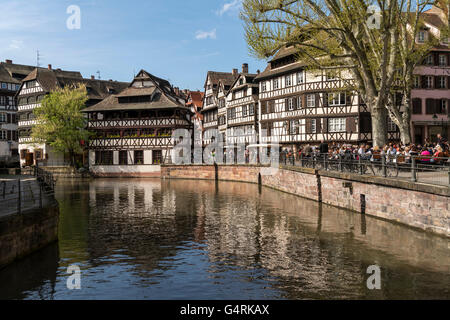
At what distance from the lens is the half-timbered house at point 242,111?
48.8m

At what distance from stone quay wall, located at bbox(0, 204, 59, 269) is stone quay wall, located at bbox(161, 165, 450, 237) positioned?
12.7 metres

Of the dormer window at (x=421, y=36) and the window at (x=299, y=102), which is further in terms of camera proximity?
the window at (x=299, y=102)

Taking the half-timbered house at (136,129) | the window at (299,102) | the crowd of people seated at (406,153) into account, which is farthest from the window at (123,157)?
the crowd of people seated at (406,153)

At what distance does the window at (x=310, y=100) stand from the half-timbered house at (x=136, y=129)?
57.3 feet

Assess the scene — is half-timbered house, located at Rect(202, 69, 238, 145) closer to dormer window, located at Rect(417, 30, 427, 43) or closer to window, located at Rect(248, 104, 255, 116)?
window, located at Rect(248, 104, 255, 116)

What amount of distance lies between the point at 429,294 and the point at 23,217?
10422mm

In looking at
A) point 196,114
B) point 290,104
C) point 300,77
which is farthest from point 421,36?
point 196,114

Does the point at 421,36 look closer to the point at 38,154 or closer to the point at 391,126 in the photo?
the point at 391,126

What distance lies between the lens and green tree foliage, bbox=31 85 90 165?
172 feet

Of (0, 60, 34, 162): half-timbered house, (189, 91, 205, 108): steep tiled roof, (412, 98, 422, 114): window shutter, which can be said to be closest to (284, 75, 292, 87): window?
(412, 98, 422, 114): window shutter

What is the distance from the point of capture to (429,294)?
362 inches

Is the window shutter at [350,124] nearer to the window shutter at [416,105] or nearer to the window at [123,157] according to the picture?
the window shutter at [416,105]

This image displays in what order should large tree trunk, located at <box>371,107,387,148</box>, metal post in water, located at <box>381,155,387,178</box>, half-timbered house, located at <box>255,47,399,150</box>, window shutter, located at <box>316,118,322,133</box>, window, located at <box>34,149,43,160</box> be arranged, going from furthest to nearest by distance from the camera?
window, located at <box>34,149,43,160</box> < window shutter, located at <box>316,118,322,133</box> < half-timbered house, located at <box>255,47,399,150</box> < large tree trunk, located at <box>371,107,387,148</box> < metal post in water, located at <box>381,155,387,178</box>
